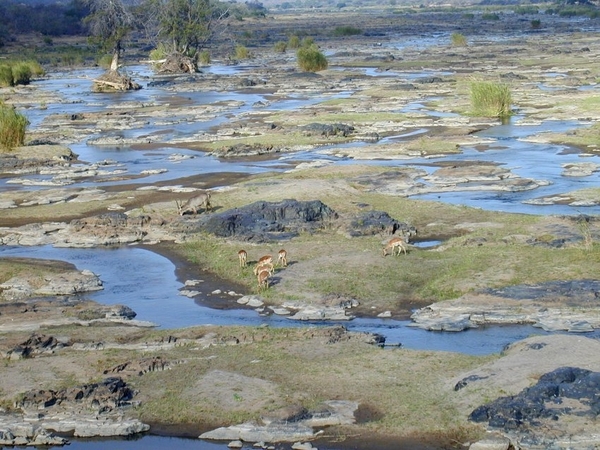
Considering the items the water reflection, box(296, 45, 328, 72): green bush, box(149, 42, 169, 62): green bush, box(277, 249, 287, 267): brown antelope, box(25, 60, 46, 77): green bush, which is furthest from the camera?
box(149, 42, 169, 62): green bush

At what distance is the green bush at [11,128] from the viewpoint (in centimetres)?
3806

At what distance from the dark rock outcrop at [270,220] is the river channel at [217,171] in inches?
68.2

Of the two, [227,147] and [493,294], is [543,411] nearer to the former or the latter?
[493,294]

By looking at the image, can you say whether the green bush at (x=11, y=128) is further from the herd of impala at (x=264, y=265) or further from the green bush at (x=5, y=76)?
the green bush at (x=5, y=76)

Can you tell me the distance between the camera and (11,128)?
3819 cm

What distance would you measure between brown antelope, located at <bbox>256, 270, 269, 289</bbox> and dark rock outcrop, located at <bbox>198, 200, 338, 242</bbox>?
3.66 metres

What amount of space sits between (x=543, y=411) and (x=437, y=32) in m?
109

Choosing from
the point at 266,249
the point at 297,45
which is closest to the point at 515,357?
the point at 266,249

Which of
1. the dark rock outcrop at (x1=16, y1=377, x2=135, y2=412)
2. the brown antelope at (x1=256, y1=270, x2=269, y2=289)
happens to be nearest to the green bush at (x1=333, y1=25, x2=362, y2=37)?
the brown antelope at (x1=256, y1=270, x2=269, y2=289)

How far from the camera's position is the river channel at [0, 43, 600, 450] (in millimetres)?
16469

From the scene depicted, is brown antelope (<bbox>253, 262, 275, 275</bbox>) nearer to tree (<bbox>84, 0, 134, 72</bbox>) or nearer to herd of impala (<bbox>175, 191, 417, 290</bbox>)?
herd of impala (<bbox>175, 191, 417, 290</bbox>)

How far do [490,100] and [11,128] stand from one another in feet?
60.2

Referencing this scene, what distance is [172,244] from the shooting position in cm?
2347

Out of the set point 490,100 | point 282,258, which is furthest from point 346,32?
point 282,258
